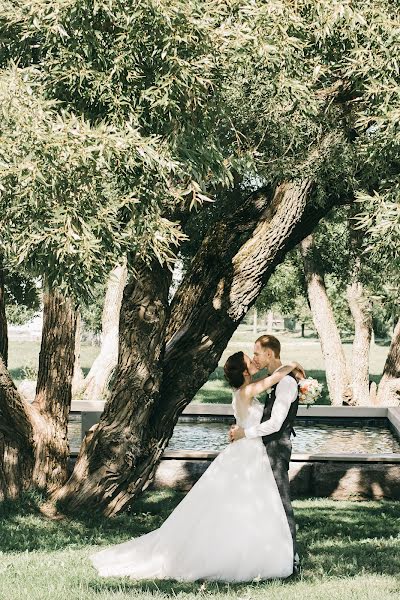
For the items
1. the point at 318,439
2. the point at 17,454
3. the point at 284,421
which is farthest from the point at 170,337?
the point at 318,439

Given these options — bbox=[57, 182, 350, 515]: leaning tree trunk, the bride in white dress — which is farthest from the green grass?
bbox=[57, 182, 350, 515]: leaning tree trunk

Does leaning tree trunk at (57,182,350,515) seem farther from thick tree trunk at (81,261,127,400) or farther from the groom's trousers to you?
thick tree trunk at (81,261,127,400)

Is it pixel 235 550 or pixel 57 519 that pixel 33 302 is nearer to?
pixel 57 519

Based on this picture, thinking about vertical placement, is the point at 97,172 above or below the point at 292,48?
below

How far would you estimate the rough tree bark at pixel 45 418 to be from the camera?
439 inches

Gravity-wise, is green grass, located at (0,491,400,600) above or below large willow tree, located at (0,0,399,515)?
below

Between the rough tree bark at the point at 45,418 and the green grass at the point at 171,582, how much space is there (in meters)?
0.38

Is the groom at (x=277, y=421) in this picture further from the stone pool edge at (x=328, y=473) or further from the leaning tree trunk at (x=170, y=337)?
the stone pool edge at (x=328, y=473)

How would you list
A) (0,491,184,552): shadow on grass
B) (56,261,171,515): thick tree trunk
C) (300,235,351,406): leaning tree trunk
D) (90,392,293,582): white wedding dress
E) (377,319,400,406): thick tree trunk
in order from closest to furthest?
(90,392,293,582): white wedding dress → (0,491,184,552): shadow on grass → (56,261,171,515): thick tree trunk → (377,319,400,406): thick tree trunk → (300,235,351,406): leaning tree trunk

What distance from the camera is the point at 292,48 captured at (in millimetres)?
7590

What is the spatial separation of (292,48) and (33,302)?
1873cm

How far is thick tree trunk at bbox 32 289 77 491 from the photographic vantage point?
11508 mm

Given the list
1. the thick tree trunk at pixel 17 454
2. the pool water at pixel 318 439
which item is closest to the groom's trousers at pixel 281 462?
the thick tree trunk at pixel 17 454

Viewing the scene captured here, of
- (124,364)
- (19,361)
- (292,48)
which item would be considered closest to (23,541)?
(124,364)
